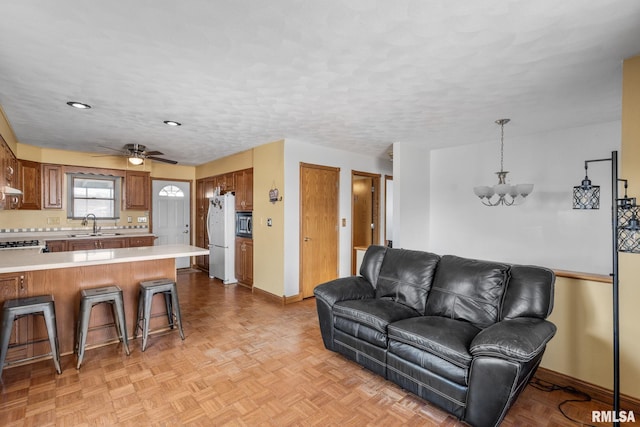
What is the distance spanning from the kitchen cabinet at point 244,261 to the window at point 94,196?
100 inches

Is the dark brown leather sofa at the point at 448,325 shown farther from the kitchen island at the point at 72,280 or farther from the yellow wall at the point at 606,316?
the kitchen island at the point at 72,280

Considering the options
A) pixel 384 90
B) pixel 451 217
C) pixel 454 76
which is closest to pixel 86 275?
pixel 384 90

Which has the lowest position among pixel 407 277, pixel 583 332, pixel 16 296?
pixel 583 332

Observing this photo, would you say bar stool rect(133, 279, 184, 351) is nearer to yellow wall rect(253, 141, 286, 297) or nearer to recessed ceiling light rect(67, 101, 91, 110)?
yellow wall rect(253, 141, 286, 297)

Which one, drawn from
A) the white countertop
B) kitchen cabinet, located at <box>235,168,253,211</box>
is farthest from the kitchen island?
kitchen cabinet, located at <box>235,168,253,211</box>

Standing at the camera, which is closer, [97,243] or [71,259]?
[71,259]

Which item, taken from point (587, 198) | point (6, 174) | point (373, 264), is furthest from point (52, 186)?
point (587, 198)

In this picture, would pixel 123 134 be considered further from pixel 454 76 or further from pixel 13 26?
pixel 454 76

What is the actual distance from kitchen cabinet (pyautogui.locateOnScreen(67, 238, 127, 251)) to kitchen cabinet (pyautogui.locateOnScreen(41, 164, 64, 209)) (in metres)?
0.83

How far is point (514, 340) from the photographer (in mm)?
1773

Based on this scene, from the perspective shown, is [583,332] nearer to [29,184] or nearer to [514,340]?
[514,340]

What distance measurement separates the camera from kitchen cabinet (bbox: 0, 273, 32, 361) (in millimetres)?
2605

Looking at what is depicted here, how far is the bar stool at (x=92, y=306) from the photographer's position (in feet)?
8.68

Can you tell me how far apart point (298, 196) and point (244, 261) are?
Result: 1703mm
